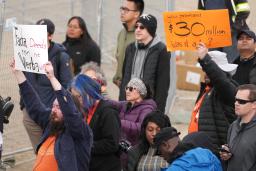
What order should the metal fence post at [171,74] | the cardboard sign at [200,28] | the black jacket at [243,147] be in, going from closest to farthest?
the black jacket at [243,147], the cardboard sign at [200,28], the metal fence post at [171,74]

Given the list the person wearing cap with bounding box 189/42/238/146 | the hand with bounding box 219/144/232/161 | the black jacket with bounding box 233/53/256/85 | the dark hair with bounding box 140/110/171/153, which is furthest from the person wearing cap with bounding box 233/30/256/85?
the hand with bounding box 219/144/232/161

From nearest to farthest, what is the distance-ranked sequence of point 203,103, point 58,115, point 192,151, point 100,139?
point 192,151
point 58,115
point 100,139
point 203,103

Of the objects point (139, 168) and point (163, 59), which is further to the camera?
point (163, 59)

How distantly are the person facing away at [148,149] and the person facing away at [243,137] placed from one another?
58 cm

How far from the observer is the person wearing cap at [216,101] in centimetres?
703

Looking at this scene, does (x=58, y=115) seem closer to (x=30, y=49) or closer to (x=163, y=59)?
(x=30, y=49)

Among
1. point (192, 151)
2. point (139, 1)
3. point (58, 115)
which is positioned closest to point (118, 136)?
point (58, 115)

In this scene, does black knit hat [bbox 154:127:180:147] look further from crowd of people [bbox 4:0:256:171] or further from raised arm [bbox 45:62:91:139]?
raised arm [bbox 45:62:91:139]

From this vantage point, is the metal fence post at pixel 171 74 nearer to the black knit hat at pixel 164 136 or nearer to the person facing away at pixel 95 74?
the person facing away at pixel 95 74

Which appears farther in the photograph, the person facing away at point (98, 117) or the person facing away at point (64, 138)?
the person facing away at point (98, 117)

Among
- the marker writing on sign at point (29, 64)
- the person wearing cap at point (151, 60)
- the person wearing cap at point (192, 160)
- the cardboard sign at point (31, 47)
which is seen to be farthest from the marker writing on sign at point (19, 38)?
the person wearing cap at point (192, 160)

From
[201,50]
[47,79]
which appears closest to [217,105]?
[201,50]

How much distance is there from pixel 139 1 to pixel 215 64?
2.64 m

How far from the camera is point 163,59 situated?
28.0ft
